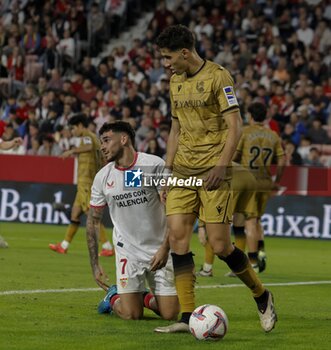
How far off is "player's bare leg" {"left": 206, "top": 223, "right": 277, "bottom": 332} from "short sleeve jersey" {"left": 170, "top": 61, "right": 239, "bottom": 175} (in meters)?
0.50

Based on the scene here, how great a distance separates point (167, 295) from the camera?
9.70 m

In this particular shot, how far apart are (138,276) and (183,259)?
3.48 ft

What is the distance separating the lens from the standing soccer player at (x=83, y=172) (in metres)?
17.6

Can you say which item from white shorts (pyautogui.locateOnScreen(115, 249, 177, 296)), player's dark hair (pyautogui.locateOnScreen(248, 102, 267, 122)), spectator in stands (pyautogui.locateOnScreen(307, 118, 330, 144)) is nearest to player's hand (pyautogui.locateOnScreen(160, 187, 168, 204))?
white shorts (pyautogui.locateOnScreen(115, 249, 177, 296))

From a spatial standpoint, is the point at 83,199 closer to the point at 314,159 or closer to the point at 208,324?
the point at 314,159

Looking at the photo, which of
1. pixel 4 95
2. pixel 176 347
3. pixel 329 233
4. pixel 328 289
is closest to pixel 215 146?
pixel 176 347

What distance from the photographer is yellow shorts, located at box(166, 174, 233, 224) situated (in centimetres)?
879

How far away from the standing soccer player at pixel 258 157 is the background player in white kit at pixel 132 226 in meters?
5.29

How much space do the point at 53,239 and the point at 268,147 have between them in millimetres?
6318

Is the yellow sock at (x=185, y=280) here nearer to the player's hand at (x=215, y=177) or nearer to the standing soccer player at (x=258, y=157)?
the player's hand at (x=215, y=177)

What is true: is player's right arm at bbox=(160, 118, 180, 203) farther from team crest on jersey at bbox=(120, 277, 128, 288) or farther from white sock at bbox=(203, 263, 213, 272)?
white sock at bbox=(203, 263, 213, 272)

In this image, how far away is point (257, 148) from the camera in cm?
1518

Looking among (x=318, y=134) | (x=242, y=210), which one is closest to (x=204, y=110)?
(x=242, y=210)

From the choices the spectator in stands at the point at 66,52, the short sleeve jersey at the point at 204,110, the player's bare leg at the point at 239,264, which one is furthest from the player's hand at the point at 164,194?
the spectator in stands at the point at 66,52
